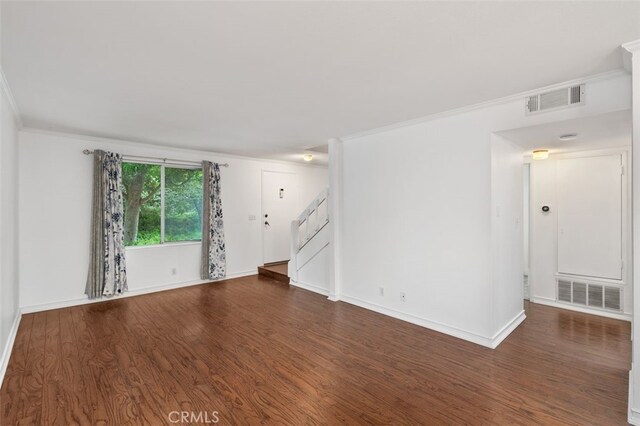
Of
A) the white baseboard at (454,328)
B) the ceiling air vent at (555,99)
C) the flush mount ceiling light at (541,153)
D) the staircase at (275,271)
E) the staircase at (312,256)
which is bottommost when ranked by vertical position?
the white baseboard at (454,328)

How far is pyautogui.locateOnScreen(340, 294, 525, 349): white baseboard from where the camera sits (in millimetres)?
3207

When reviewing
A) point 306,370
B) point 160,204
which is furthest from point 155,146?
point 306,370

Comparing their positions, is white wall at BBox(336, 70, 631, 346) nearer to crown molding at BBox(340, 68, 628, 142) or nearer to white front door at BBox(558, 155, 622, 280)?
crown molding at BBox(340, 68, 628, 142)

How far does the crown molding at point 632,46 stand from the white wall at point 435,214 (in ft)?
1.69

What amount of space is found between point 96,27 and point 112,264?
398 cm

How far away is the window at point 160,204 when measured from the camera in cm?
518

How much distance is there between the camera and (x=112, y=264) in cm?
471

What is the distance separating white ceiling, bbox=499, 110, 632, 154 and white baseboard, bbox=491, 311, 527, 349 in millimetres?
2163

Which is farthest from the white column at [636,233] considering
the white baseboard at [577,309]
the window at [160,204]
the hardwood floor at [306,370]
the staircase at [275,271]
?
the window at [160,204]

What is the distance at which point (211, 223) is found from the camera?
581 centimetres

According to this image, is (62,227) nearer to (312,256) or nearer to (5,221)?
(5,221)

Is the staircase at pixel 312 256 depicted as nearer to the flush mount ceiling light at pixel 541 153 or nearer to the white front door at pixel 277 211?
the white front door at pixel 277 211

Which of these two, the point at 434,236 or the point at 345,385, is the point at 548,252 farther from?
the point at 345,385

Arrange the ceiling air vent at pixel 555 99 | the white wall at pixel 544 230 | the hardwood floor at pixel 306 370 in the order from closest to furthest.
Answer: the hardwood floor at pixel 306 370
the ceiling air vent at pixel 555 99
the white wall at pixel 544 230
